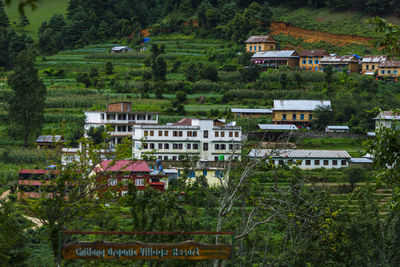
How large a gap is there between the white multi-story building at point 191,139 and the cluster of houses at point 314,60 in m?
21.2

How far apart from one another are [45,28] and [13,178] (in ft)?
152

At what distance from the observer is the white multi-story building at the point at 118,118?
43938mm

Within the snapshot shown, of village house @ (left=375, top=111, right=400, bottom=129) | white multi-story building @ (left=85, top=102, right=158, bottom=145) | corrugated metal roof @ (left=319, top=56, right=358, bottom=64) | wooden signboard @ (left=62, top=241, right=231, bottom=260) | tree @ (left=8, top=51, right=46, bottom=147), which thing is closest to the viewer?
wooden signboard @ (left=62, top=241, right=231, bottom=260)

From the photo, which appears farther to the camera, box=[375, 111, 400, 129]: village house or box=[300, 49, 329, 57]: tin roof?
box=[300, 49, 329, 57]: tin roof

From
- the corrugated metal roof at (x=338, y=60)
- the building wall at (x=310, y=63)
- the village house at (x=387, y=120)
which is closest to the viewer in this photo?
the village house at (x=387, y=120)

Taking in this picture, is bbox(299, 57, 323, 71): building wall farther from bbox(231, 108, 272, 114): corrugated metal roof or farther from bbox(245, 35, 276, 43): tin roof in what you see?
bbox(231, 108, 272, 114): corrugated metal roof

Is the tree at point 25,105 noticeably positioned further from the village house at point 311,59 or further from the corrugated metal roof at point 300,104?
the village house at point 311,59

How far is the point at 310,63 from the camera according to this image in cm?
6066

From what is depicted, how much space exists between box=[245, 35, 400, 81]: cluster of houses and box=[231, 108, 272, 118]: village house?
12.2m

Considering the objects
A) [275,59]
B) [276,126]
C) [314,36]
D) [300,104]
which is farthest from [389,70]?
[276,126]

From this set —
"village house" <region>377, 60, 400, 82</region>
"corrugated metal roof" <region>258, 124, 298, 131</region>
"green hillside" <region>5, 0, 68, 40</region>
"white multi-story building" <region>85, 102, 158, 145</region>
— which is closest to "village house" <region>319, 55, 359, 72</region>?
"village house" <region>377, 60, 400, 82</region>

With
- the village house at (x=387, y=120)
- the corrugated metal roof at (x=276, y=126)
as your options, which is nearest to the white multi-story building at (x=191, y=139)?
the corrugated metal roof at (x=276, y=126)

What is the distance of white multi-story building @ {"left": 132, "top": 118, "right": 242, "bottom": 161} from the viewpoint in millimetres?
40156

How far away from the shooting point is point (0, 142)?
41.8 meters
